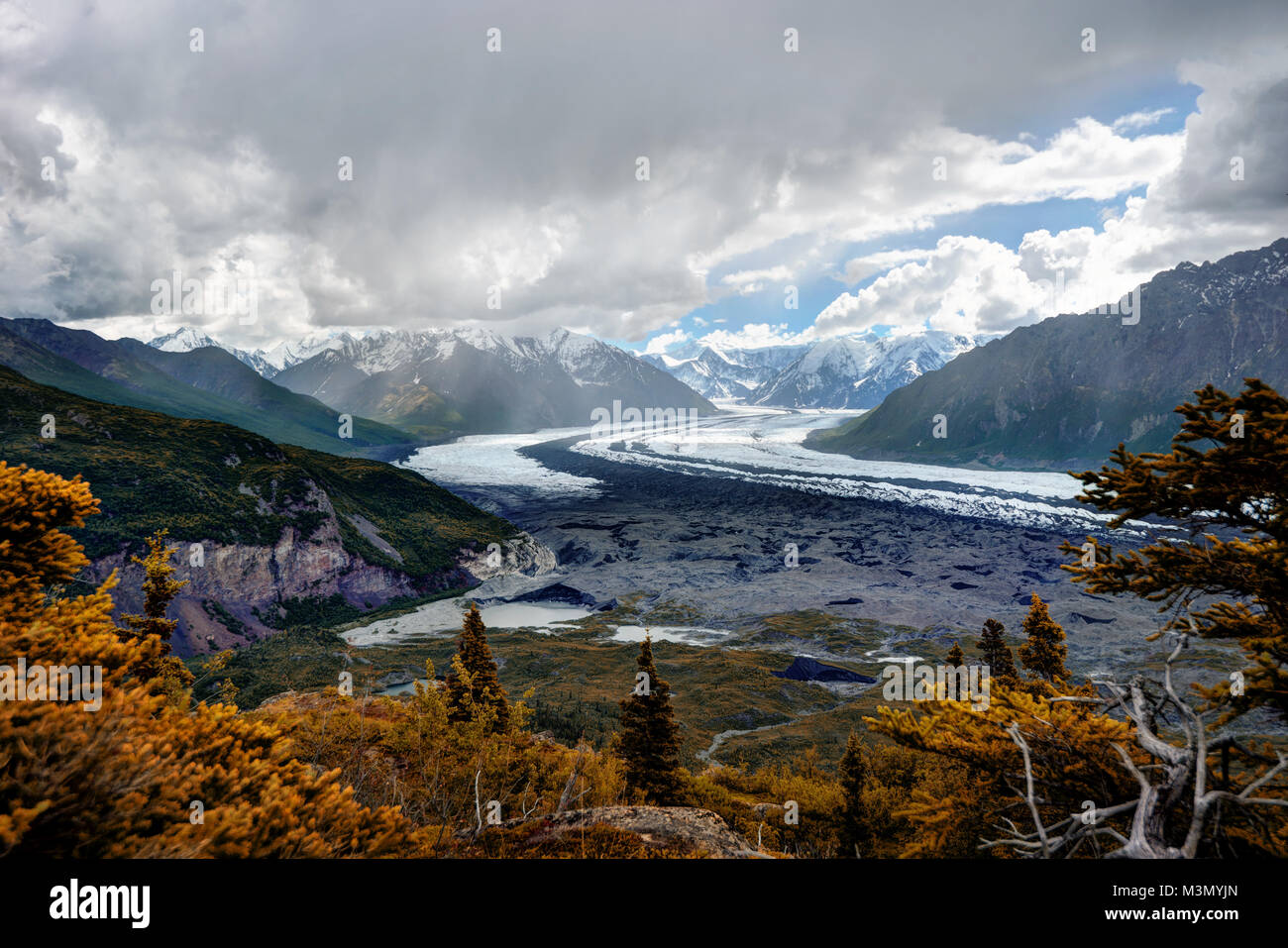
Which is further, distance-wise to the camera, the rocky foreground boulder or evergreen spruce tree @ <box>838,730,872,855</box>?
evergreen spruce tree @ <box>838,730,872,855</box>

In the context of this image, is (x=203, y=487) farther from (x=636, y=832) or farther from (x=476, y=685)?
(x=636, y=832)

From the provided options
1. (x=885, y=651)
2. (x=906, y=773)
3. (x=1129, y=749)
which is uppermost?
(x=1129, y=749)

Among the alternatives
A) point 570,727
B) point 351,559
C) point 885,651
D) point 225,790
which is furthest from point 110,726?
point 351,559

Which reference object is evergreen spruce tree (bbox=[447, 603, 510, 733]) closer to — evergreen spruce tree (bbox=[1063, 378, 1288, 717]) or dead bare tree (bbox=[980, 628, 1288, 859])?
dead bare tree (bbox=[980, 628, 1288, 859])

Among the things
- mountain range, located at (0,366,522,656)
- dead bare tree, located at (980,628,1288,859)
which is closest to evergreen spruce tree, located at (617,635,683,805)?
dead bare tree, located at (980,628,1288,859)

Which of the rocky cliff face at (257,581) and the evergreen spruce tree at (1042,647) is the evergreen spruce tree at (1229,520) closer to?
the evergreen spruce tree at (1042,647)

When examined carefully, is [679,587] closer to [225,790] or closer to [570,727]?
[570,727]

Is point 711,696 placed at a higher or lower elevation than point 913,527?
lower
